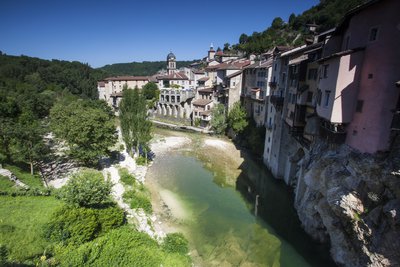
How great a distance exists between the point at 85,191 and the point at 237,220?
53.0 feet

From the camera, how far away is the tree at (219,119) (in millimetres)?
55188

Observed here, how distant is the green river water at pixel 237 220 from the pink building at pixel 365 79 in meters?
11.0

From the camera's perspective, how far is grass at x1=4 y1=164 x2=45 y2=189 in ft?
84.6

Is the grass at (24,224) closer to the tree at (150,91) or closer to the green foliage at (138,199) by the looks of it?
the green foliage at (138,199)

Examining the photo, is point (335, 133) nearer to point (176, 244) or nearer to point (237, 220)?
point (237, 220)

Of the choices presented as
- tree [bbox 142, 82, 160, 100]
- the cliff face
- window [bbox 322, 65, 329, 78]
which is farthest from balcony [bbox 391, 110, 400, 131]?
tree [bbox 142, 82, 160, 100]

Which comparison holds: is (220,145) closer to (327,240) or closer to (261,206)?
(261,206)

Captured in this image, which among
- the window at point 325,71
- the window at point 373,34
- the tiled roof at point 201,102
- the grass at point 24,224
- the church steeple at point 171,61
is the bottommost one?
the grass at point 24,224

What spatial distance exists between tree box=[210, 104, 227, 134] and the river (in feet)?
52.9

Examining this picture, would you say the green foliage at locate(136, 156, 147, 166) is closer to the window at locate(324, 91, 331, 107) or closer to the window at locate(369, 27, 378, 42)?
the window at locate(324, 91, 331, 107)

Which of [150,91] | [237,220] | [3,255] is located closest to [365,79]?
[237,220]

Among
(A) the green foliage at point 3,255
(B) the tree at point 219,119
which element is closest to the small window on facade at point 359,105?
(A) the green foliage at point 3,255

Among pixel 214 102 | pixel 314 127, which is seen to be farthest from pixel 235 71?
pixel 314 127

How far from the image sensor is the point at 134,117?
35.7 m
